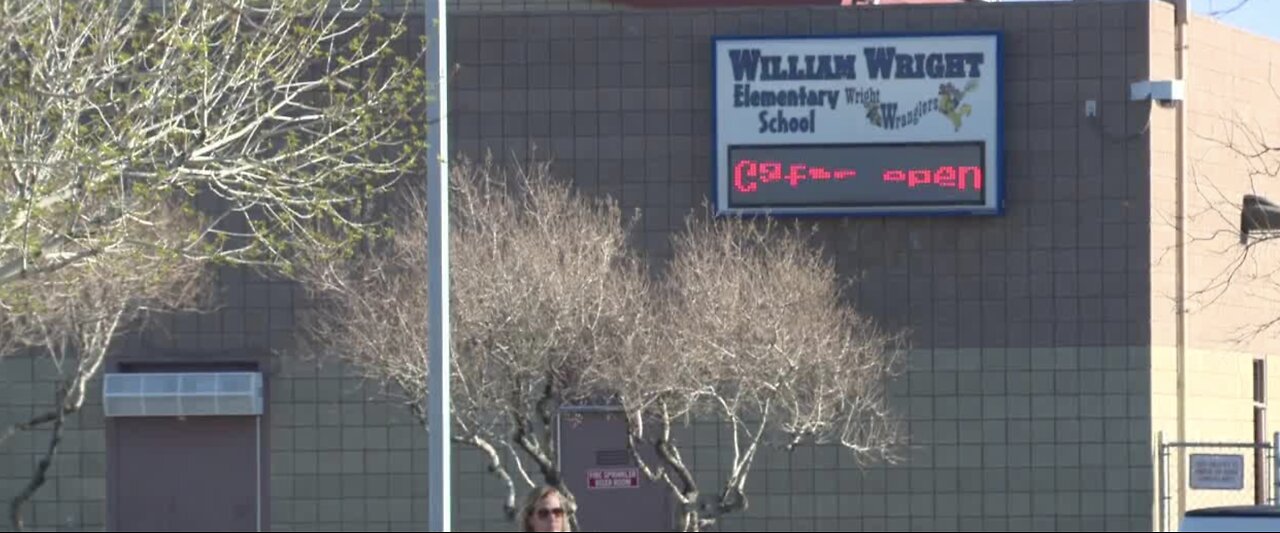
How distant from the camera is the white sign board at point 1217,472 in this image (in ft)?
75.3

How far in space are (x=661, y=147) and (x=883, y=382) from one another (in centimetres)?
352

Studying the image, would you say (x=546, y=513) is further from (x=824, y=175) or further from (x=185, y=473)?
(x=185, y=473)

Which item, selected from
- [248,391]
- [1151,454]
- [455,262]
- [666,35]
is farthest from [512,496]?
[1151,454]

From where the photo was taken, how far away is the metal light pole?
16016 millimetres

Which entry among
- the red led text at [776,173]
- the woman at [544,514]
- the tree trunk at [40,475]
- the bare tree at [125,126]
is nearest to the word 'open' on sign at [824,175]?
the red led text at [776,173]

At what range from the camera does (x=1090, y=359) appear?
24781mm

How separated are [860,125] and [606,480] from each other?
15.6 ft

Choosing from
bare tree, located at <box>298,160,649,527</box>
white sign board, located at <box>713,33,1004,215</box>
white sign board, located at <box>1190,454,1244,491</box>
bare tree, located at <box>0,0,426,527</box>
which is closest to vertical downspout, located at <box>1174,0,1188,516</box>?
white sign board, located at <box>1190,454,1244,491</box>

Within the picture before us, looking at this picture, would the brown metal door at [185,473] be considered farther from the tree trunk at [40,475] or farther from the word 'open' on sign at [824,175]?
the word 'open' on sign at [824,175]

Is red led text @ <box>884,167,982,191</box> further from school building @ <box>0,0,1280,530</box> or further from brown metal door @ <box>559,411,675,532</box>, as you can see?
brown metal door @ <box>559,411,675,532</box>

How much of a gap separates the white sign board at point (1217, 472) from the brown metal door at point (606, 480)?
5.59 m

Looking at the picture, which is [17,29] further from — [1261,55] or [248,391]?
[1261,55]

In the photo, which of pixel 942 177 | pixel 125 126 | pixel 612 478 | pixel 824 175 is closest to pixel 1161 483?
pixel 942 177

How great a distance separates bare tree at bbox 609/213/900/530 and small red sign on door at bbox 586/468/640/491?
1040 millimetres
